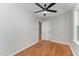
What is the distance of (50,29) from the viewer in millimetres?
1488

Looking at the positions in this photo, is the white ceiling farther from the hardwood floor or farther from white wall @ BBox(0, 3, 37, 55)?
the hardwood floor

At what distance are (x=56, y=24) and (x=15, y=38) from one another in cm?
62

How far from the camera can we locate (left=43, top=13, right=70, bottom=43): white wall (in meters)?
1.41

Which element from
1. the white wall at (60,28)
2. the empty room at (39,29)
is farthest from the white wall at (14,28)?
the white wall at (60,28)

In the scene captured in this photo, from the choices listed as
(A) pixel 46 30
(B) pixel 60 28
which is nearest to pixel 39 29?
(A) pixel 46 30

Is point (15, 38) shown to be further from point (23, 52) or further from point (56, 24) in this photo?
point (56, 24)

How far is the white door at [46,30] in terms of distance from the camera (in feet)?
4.77

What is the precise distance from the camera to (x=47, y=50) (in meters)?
1.41

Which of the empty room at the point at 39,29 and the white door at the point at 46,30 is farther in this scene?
the white door at the point at 46,30

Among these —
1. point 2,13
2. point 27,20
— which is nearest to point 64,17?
point 27,20

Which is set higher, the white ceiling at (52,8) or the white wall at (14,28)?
the white ceiling at (52,8)

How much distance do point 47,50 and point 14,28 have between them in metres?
0.54

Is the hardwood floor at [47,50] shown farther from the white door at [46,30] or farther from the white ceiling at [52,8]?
the white ceiling at [52,8]

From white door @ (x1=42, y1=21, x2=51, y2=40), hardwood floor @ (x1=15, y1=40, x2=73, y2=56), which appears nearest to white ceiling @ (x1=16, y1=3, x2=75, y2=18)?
white door @ (x1=42, y1=21, x2=51, y2=40)
